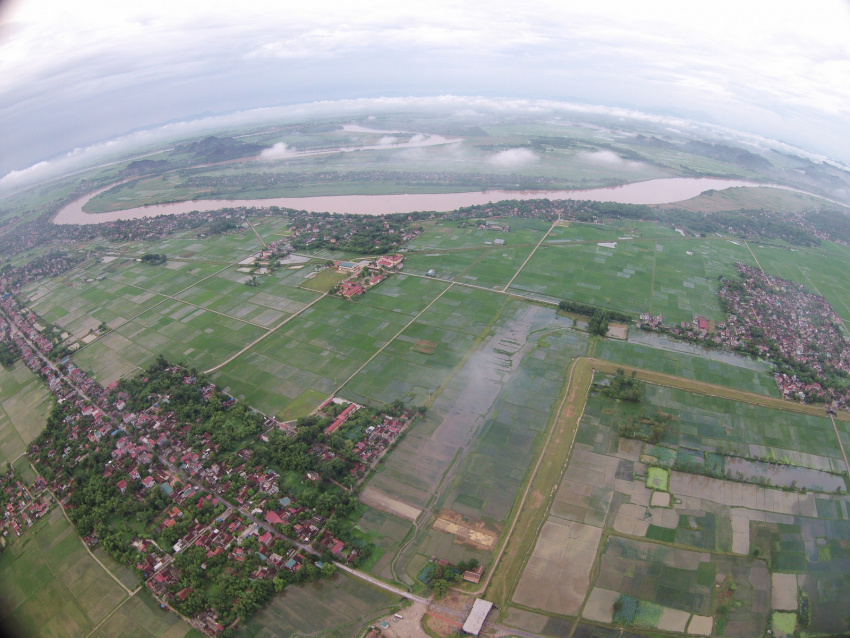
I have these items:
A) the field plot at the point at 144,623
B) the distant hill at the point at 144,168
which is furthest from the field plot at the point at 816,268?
the distant hill at the point at 144,168

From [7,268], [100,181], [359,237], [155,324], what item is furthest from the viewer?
[100,181]

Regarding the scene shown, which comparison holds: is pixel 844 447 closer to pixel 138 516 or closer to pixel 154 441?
pixel 138 516

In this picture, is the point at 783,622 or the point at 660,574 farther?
the point at 660,574

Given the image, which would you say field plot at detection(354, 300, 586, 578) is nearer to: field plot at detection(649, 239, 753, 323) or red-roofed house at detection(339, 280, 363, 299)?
field plot at detection(649, 239, 753, 323)

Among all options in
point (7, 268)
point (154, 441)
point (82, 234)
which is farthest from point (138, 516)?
point (82, 234)

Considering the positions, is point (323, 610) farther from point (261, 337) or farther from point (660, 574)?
point (261, 337)

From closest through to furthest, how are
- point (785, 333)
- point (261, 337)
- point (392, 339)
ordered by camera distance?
point (392, 339) < point (785, 333) < point (261, 337)

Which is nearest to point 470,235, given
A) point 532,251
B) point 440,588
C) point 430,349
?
point 532,251

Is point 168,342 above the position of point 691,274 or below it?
above
